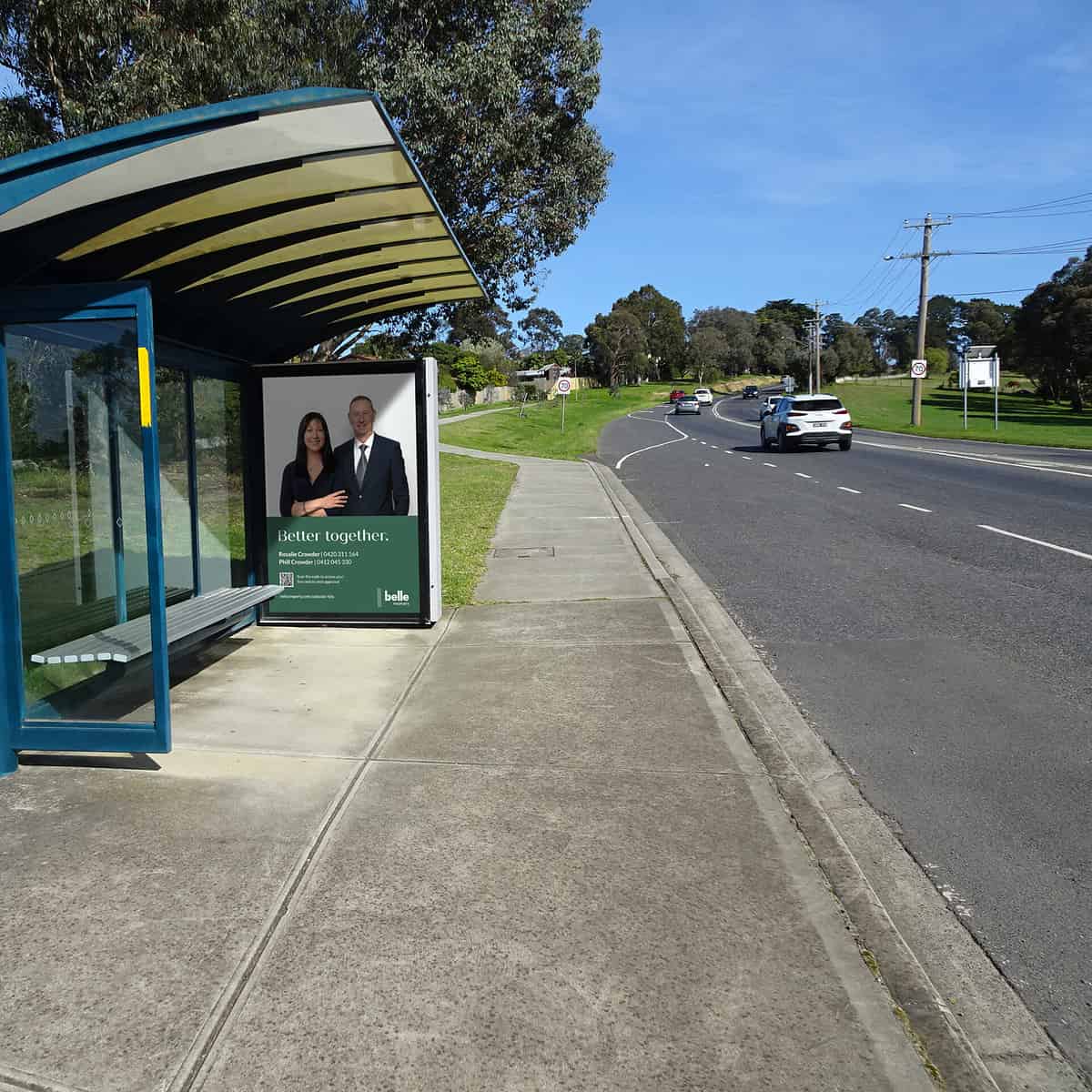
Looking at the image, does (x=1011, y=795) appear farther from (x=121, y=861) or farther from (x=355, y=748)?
(x=121, y=861)

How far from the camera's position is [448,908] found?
11.2ft

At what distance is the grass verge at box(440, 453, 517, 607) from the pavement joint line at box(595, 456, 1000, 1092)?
3.58 meters

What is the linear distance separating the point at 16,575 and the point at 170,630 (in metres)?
1.07

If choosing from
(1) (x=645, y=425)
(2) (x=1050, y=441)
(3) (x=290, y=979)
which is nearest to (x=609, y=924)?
(3) (x=290, y=979)

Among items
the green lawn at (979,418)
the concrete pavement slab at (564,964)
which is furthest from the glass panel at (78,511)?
the green lawn at (979,418)

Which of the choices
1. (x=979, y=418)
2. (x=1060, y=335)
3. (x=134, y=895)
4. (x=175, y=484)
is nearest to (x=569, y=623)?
(x=175, y=484)

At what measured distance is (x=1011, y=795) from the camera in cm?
446

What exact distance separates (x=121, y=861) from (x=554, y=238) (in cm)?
1919

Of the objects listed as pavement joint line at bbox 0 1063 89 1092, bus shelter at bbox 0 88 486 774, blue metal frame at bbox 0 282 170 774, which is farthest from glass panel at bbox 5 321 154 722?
pavement joint line at bbox 0 1063 89 1092

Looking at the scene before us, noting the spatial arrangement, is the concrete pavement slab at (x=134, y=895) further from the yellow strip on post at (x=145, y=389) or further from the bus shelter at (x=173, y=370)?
the yellow strip on post at (x=145, y=389)

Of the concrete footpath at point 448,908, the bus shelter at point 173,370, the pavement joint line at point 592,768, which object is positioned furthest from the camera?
the pavement joint line at point 592,768

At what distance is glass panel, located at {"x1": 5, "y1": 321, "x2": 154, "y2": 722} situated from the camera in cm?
487

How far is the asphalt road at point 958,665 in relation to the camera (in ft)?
11.7

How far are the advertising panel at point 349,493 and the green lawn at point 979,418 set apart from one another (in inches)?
Answer: 1180
